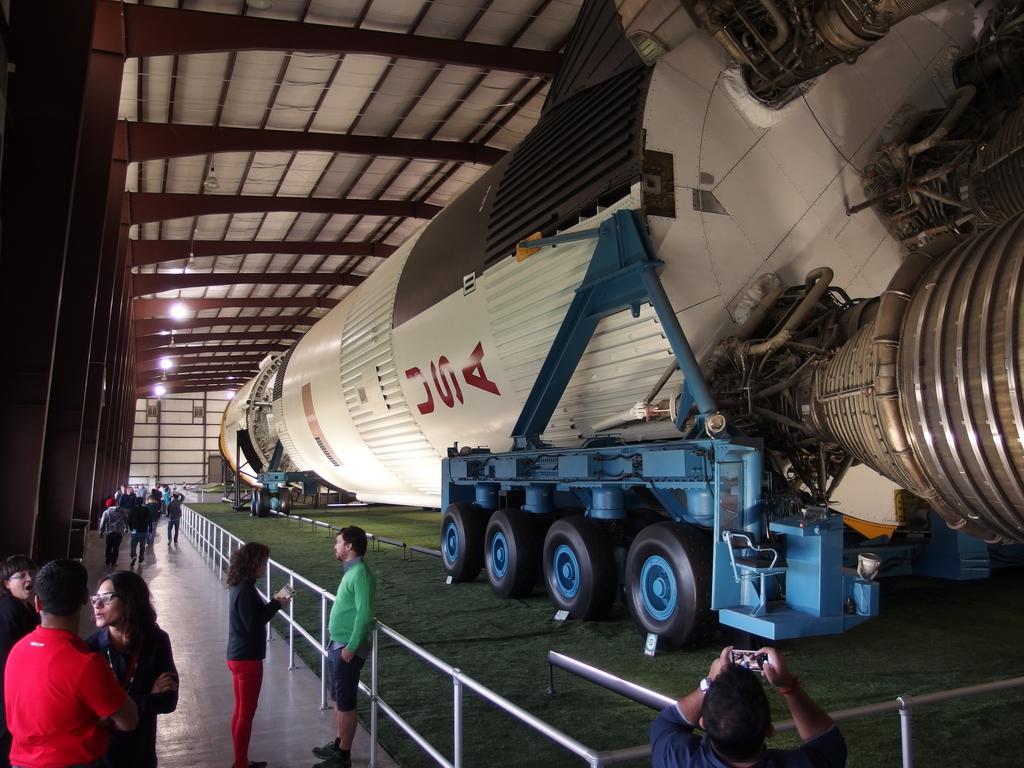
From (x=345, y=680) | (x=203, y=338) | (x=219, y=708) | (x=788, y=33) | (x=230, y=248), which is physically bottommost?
(x=219, y=708)

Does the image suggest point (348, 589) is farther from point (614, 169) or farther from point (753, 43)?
point (753, 43)

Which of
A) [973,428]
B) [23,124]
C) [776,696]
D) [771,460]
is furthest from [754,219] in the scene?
[23,124]

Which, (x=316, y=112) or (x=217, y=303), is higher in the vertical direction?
(x=316, y=112)

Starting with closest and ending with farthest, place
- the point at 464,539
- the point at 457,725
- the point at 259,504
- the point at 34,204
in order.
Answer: the point at 457,725, the point at 34,204, the point at 464,539, the point at 259,504

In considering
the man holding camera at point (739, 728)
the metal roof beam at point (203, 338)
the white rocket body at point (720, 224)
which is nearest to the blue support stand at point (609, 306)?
the white rocket body at point (720, 224)

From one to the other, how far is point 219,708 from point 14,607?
2.07 meters

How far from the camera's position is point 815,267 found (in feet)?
18.6

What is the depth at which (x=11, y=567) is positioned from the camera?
127 inches

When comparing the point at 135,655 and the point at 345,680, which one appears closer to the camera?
the point at 135,655

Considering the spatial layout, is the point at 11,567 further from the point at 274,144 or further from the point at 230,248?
the point at 230,248

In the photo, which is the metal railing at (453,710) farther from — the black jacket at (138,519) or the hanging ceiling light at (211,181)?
the hanging ceiling light at (211,181)

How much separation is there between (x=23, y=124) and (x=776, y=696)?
738cm

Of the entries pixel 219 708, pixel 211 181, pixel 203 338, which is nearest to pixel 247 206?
pixel 211 181

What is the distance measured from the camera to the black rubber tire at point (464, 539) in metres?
7.71
